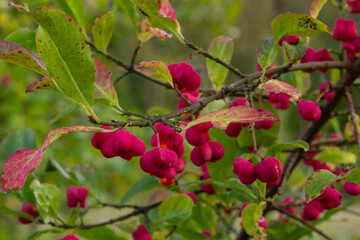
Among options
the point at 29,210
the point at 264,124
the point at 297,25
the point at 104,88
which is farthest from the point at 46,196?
the point at 297,25

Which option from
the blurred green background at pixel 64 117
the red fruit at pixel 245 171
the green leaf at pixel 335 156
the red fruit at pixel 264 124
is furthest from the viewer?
the blurred green background at pixel 64 117

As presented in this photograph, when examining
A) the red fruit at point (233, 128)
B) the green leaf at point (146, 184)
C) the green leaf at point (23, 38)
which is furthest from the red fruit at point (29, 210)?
the red fruit at point (233, 128)

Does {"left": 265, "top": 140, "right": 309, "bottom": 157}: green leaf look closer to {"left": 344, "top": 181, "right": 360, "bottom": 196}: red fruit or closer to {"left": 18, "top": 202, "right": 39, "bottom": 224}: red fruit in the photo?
{"left": 344, "top": 181, "right": 360, "bottom": 196}: red fruit

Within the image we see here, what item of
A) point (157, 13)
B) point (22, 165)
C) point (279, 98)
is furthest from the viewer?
point (279, 98)

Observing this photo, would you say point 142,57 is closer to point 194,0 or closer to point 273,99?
point 194,0

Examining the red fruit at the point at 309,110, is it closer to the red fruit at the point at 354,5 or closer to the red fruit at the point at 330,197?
the red fruit at the point at 330,197

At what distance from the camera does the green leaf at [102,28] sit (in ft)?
2.15

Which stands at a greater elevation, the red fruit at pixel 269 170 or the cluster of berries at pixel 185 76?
the cluster of berries at pixel 185 76

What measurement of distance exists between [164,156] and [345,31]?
0.41 metres

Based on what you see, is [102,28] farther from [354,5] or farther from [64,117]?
[64,117]

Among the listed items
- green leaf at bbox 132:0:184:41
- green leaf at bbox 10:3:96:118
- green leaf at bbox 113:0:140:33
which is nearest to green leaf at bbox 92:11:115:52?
green leaf at bbox 113:0:140:33

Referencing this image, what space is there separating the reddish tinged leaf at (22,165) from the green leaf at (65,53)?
5 centimetres

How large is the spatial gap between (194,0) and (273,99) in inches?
72.1

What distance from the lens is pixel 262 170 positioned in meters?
0.47
